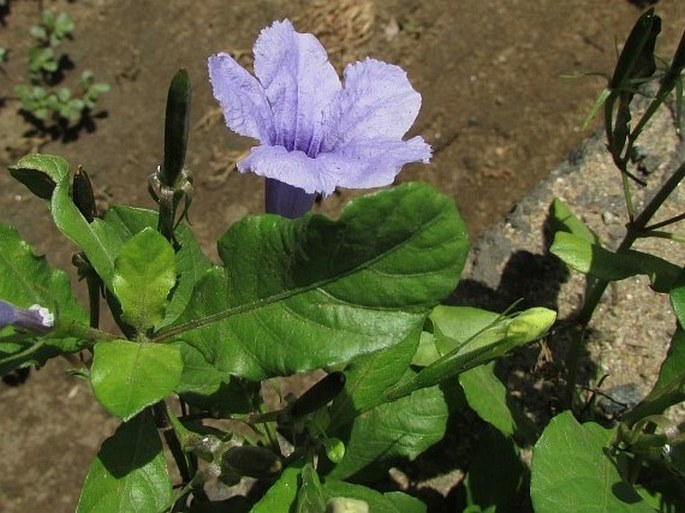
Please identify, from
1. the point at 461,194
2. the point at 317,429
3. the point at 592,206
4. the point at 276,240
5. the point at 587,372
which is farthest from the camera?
the point at 461,194

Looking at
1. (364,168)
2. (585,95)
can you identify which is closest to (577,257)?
(364,168)

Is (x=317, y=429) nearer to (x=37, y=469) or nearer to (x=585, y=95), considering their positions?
(x=37, y=469)

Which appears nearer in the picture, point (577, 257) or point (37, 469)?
point (577, 257)

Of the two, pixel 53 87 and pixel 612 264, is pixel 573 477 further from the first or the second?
pixel 53 87

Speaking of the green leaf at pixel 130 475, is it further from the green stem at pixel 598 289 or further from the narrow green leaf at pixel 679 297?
the green stem at pixel 598 289

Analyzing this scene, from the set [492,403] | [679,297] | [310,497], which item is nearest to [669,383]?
[679,297]

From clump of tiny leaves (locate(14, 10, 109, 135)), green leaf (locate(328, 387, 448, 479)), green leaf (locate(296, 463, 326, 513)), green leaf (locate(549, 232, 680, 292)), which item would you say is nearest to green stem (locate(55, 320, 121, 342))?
green leaf (locate(296, 463, 326, 513))
